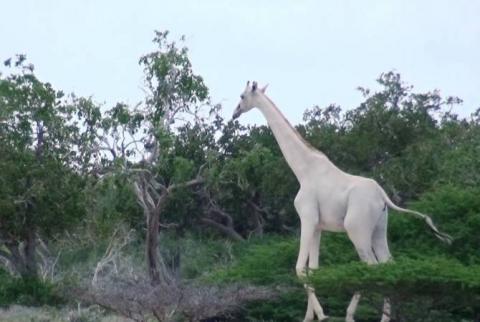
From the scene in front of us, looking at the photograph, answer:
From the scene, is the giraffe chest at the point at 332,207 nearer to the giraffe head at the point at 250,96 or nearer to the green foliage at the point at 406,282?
the green foliage at the point at 406,282

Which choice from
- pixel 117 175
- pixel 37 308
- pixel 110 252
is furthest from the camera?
pixel 110 252

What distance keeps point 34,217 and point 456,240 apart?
8063 mm

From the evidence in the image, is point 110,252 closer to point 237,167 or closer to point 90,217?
point 90,217

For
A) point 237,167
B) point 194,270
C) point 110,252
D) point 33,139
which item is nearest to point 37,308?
point 33,139

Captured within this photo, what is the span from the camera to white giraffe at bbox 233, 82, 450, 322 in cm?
1725

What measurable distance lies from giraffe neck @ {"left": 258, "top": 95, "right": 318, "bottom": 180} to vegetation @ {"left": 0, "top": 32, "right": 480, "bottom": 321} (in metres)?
1.50

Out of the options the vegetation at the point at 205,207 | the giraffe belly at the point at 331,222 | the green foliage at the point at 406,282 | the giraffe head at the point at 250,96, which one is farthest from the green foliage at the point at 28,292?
the green foliage at the point at 406,282

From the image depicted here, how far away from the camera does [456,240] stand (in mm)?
19828

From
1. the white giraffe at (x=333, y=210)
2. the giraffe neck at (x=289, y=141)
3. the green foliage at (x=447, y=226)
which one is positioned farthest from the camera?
the green foliage at (x=447, y=226)

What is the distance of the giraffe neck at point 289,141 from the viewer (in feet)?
58.8

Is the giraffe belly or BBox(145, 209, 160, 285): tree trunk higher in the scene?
BBox(145, 209, 160, 285): tree trunk

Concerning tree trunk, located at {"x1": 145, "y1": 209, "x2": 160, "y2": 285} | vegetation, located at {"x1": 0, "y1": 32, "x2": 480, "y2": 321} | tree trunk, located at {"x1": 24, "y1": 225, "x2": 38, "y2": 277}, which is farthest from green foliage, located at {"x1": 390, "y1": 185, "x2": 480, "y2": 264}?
tree trunk, located at {"x1": 24, "y1": 225, "x2": 38, "y2": 277}

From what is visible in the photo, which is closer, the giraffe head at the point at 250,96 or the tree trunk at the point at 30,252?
the giraffe head at the point at 250,96

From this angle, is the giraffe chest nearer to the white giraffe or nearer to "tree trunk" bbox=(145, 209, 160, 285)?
the white giraffe
